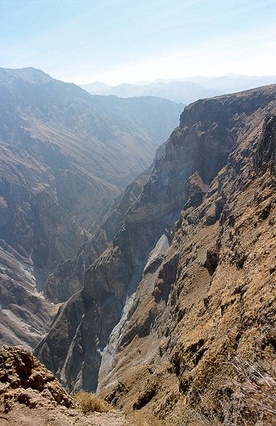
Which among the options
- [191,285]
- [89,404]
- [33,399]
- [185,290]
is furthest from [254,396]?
[185,290]

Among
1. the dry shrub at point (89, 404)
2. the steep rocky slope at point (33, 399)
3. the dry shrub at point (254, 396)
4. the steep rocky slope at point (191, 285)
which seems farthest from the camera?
the steep rocky slope at point (191, 285)

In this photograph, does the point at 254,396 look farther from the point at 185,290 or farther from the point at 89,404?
the point at 185,290

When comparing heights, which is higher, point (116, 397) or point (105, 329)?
point (116, 397)

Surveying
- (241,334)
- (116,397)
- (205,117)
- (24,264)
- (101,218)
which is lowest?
(24,264)

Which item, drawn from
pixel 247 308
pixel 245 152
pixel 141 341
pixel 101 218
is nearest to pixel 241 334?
pixel 247 308

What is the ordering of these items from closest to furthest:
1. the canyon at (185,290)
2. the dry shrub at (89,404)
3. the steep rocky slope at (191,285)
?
the dry shrub at (89,404), the canyon at (185,290), the steep rocky slope at (191,285)

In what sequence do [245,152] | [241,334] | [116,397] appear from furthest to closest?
[245,152] < [116,397] < [241,334]

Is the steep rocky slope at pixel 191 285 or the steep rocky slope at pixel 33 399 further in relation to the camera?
the steep rocky slope at pixel 191 285

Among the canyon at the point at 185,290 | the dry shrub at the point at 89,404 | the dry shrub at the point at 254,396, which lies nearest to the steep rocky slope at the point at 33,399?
the dry shrub at the point at 89,404

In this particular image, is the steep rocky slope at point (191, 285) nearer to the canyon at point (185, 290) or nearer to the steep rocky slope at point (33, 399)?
the canyon at point (185, 290)

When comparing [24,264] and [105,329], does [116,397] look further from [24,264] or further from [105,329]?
[24,264]
